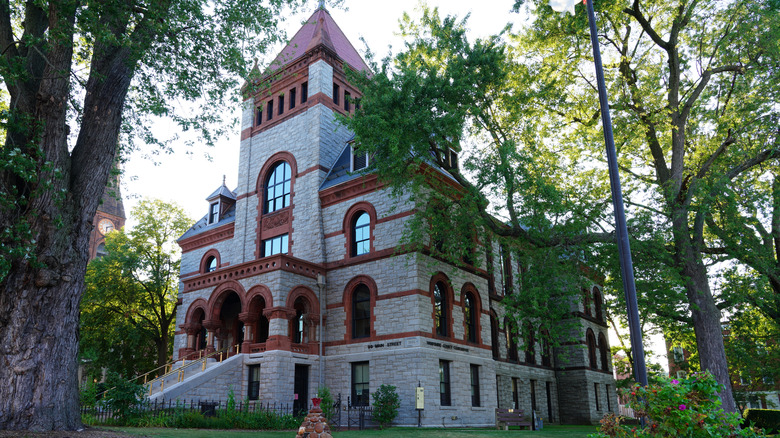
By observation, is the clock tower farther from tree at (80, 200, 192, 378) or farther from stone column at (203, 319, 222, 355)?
stone column at (203, 319, 222, 355)

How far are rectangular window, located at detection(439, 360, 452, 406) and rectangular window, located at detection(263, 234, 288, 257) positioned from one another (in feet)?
31.5

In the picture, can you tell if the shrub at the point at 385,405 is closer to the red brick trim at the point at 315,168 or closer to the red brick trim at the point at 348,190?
the red brick trim at the point at 348,190

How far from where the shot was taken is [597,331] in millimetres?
37344

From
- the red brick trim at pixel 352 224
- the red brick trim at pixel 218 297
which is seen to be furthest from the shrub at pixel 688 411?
the red brick trim at pixel 218 297

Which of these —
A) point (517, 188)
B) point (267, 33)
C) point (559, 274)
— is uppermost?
point (267, 33)

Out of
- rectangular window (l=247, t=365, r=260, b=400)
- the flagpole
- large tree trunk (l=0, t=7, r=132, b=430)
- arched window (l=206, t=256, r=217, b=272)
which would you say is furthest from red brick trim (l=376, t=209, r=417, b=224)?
large tree trunk (l=0, t=7, r=132, b=430)

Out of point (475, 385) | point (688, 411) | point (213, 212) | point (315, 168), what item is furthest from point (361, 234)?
point (688, 411)

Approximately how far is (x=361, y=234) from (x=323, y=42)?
11215mm

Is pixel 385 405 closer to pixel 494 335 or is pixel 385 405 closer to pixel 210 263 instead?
pixel 494 335

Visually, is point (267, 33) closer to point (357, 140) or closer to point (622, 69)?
point (357, 140)

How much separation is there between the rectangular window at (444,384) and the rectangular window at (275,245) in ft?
31.5

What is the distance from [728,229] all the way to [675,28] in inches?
286

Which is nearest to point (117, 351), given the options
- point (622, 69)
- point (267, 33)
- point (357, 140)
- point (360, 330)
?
point (360, 330)

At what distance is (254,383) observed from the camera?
20578mm
